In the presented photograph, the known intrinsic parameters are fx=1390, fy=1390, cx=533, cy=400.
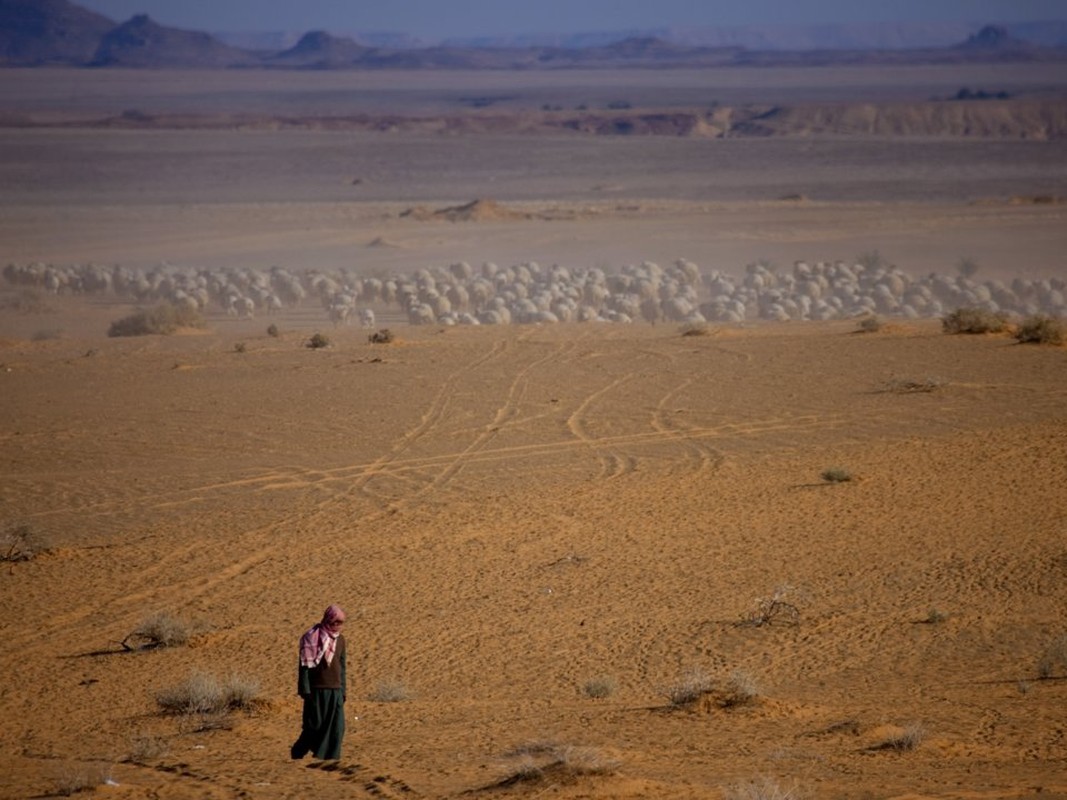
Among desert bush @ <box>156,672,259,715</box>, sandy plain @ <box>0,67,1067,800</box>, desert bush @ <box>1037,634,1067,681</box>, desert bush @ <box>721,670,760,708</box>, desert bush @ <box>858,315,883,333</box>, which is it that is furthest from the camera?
desert bush @ <box>858,315,883,333</box>

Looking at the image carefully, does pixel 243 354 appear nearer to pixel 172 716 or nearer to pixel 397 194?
pixel 172 716

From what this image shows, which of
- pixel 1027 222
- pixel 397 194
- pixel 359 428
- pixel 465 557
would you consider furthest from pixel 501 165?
pixel 465 557

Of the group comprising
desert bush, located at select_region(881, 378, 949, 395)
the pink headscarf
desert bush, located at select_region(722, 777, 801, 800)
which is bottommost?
desert bush, located at select_region(881, 378, 949, 395)

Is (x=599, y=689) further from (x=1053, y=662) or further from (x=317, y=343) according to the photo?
(x=317, y=343)

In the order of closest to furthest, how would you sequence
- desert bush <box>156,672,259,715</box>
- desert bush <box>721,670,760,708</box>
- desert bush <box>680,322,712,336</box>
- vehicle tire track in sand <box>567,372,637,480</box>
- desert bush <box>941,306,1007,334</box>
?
desert bush <box>721,670,760,708</box>
desert bush <box>156,672,259,715</box>
vehicle tire track in sand <box>567,372,637,480</box>
desert bush <box>941,306,1007,334</box>
desert bush <box>680,322,712,336</box>

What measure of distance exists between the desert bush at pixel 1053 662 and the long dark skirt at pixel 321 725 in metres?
4.73

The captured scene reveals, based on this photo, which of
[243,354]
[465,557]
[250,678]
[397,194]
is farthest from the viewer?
[397,194]

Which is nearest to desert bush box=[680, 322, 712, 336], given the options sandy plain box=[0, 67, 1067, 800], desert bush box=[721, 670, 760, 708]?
sandy plain box=[0, 67, 1067, 800]

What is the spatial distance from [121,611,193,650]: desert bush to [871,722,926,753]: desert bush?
5.72 m

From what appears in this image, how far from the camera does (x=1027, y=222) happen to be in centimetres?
5284

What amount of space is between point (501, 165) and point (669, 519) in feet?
258

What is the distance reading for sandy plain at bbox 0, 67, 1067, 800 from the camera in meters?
8.13

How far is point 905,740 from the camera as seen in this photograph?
7.77 metres

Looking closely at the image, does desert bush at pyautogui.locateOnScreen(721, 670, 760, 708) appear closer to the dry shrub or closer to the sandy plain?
the sandy plain
